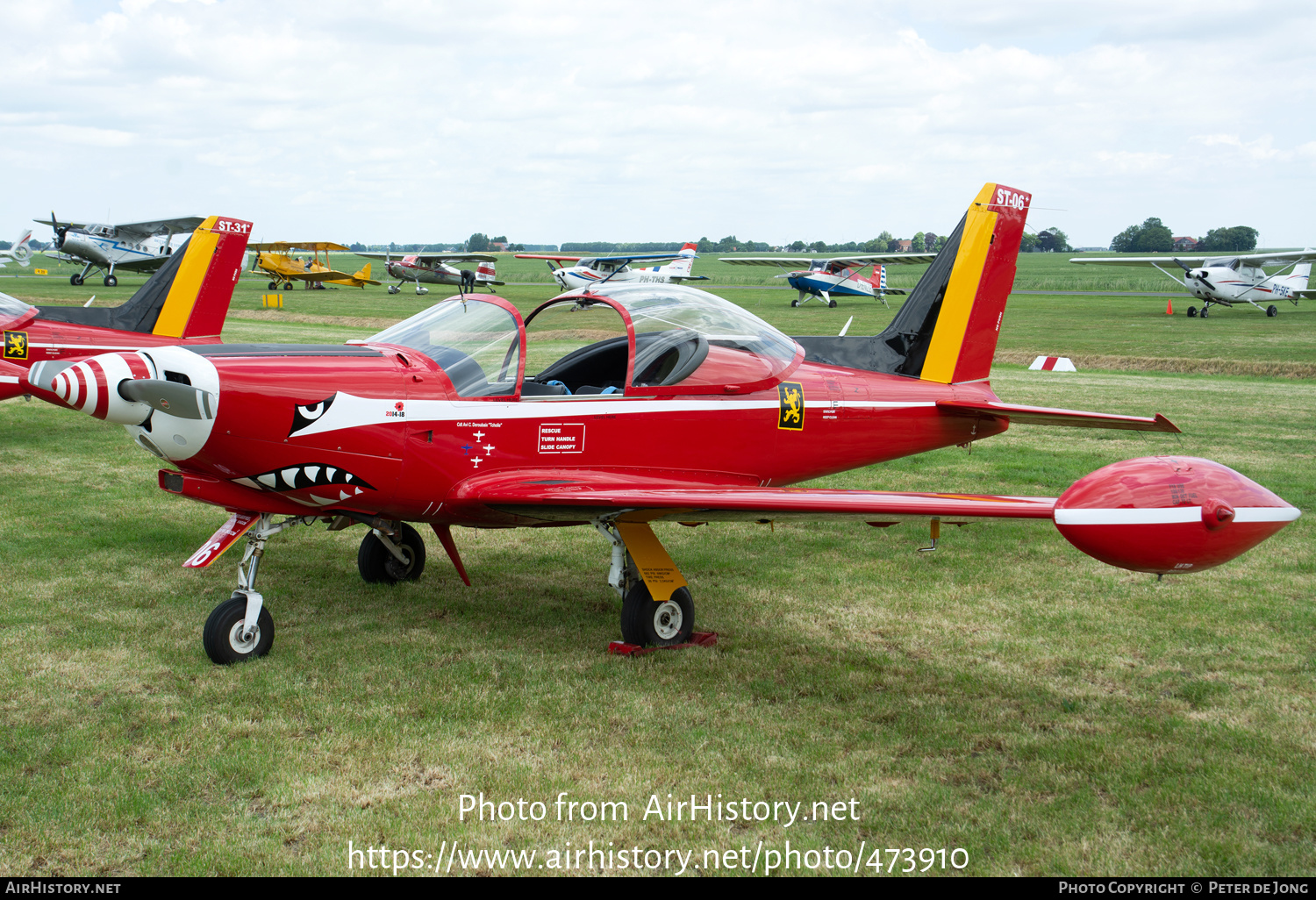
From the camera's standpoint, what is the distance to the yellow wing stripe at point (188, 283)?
12.4 m

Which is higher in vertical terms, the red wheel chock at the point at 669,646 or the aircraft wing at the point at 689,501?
the aircraft wing at the point at 689,501

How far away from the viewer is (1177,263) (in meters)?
40.1

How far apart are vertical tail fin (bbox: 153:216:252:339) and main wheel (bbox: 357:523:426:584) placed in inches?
277

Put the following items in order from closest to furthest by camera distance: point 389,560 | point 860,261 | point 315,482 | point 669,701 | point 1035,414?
point 669,701 < point 315,482 < point 389,560 < point 1035,414 < point 860,261

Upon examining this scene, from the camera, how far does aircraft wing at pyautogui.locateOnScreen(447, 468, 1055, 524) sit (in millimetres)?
4410

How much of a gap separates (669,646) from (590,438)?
1.32 m

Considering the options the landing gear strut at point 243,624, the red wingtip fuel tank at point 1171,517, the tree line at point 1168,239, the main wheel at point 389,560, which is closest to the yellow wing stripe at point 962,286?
the red wingtip fuel tank at point 1171,517

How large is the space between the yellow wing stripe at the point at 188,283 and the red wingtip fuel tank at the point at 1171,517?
38.3 ft

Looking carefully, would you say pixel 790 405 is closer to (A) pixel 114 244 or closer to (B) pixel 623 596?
(B) pixel 623 596

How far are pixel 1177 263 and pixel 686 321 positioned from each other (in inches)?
1610

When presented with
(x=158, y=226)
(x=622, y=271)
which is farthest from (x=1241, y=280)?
(x=158, y=226)

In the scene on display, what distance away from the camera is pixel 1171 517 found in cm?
373

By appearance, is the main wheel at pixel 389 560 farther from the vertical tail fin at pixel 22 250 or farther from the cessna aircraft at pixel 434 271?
the vertical tail fin at pixel 22 250

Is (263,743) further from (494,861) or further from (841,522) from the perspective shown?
(841,522)
